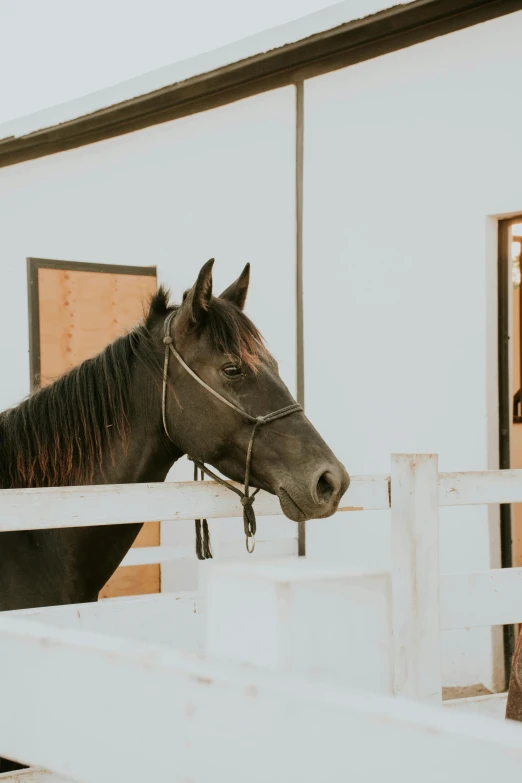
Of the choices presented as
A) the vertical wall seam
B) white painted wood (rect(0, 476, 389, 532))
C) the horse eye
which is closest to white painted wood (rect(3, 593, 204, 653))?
white painted wood (rect(0, 476, 389, 532))

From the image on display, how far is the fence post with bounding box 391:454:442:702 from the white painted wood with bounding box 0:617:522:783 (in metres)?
1.77

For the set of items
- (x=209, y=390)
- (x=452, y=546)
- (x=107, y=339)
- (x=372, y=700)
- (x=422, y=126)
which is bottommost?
(x=452, y=546)

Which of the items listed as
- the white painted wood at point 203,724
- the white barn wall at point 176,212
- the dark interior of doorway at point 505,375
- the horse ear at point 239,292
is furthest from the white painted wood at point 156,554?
the white painted wood at point 203,724

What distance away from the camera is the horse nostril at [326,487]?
2311 mm

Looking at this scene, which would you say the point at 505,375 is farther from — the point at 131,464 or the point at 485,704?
the point at 131,464

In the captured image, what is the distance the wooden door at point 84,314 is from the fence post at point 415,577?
2684 millimetres

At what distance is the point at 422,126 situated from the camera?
4.35 meters

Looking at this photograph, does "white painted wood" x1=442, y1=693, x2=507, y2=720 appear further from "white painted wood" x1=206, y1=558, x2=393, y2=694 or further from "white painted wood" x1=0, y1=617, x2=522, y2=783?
"white painted wood" x1=0, y1=617, x2=522, y2=783

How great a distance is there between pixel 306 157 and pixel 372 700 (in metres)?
4.62

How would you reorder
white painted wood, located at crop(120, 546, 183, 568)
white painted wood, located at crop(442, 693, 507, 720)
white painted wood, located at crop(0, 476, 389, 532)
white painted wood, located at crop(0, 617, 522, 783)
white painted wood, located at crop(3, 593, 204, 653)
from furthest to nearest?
white painted wood, located at crop(120, 546, 183, 568) → white painted wood, located at crop(442, 693, 507, 720) → white painted wood, located at crop(3, 593, 204, 653) → white painted wood, located at crop(0, 476, 389, 532) → white painted wood, located at crop(0, 617, 522, 783)

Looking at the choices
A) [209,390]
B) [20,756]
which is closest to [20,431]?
[209,390]

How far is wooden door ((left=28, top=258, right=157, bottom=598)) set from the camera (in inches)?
192

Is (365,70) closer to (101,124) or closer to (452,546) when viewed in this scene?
(101,124)

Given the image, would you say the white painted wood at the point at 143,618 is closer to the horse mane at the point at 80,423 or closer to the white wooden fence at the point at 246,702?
the horse mane at the point at 80,423
